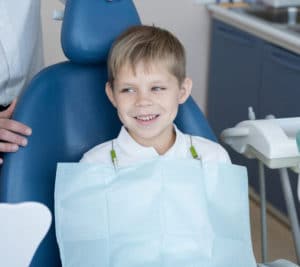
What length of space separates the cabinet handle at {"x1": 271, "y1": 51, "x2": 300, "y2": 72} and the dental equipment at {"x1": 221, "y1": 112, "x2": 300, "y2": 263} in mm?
956

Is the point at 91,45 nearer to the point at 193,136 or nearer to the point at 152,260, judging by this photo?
the point at 193,136

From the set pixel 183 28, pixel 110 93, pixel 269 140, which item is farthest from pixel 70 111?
pixel 183 28

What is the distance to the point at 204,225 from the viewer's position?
1461 mm

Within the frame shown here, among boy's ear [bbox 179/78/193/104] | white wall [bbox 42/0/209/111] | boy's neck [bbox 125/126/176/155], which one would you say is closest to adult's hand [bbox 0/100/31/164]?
boy's neck [bbox 125/126/176/155]

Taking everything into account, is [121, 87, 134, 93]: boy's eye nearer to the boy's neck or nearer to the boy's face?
the boy's face

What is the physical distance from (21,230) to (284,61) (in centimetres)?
176

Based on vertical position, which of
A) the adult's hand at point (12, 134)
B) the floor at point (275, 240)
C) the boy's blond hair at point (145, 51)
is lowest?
the floor at point (275, 240)

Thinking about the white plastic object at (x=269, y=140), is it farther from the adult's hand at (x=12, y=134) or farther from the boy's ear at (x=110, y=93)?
the adult's hand at (x=12, y=134)

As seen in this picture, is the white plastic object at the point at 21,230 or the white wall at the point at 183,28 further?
the white wall at the point at 183,28

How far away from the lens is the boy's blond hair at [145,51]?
1497 millimetres

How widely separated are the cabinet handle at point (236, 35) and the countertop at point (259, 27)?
0.09 ft

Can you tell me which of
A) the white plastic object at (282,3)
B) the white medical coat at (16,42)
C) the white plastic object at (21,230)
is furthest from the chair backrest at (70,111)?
the white plastic object at (282,3)

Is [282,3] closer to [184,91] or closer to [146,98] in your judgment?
[184,91]

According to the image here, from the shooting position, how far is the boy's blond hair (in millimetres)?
1497
